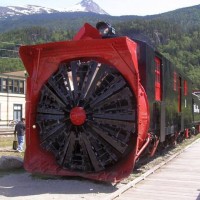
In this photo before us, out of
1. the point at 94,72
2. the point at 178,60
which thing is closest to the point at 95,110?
the point at 94,72

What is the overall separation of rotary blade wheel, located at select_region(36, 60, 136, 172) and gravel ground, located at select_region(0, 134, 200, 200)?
37 cm

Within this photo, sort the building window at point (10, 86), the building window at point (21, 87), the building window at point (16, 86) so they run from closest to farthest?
the building window at point (10, 86)
the building window at point (16, 86)
the building window at point (21, 87)

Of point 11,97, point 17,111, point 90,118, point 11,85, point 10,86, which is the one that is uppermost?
point 11,85

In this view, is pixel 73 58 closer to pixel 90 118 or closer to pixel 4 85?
pixel 90 118

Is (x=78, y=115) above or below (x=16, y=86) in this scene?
below

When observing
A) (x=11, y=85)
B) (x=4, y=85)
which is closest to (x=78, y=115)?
(x=4, y=85)

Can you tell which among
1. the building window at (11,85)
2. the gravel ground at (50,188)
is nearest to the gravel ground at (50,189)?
the gravel ground at (50,188)

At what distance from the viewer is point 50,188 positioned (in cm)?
841

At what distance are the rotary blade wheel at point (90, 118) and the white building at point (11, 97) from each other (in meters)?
47.0

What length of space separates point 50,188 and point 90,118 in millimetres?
1638

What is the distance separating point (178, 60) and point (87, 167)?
130529 millimetres

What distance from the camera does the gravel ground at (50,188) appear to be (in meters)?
7.69

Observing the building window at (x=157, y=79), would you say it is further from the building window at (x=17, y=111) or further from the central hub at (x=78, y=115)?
the building window at (x=17, y=111)

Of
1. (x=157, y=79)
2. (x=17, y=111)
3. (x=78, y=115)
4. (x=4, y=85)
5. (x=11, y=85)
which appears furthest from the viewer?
(x=17, y=111)
